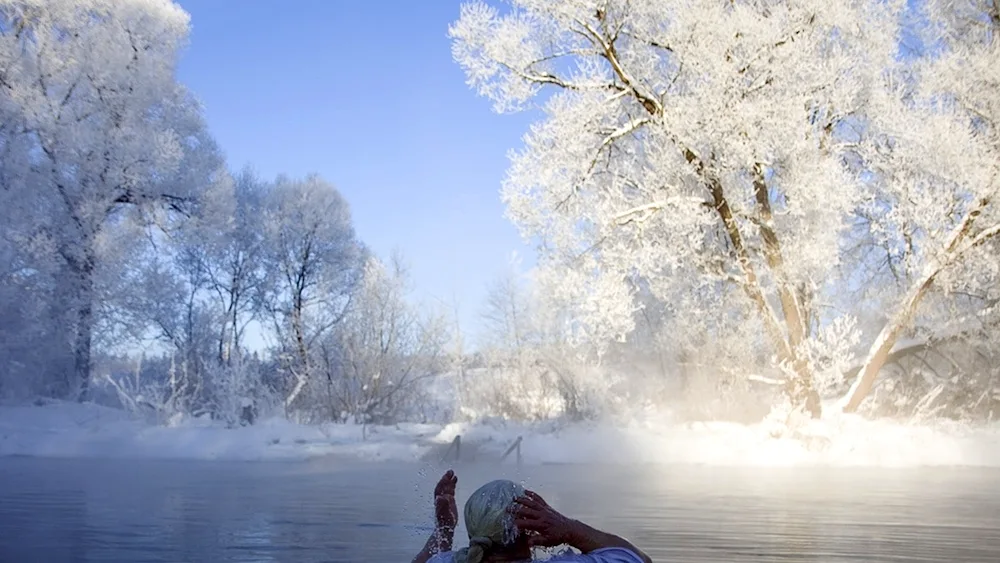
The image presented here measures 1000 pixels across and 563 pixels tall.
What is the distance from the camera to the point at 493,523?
6.98 feet

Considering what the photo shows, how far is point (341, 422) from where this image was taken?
669 inches

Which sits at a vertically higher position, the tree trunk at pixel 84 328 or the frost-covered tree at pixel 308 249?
the frost-covered tree at pixel 308 249

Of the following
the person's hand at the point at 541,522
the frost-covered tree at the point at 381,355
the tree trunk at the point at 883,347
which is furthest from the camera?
the frost-covered tree at the point at 381,355

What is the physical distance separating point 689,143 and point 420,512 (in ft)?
28.3

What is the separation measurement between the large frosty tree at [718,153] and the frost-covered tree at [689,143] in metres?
0.03

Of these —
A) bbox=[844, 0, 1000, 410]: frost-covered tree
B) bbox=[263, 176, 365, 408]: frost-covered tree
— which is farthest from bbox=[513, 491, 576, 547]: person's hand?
bbox=[263, 176, 365, 408]: frost-covered tree

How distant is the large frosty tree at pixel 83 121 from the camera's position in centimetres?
1852

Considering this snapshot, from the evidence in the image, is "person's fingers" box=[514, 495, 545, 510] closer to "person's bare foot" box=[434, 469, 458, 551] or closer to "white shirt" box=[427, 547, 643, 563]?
"white shirt" box=[427, 547, 643, 563]

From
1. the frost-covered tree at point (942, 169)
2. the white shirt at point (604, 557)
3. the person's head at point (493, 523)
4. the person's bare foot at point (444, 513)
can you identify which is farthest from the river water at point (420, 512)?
the frost-covered tree at point (942, 169)

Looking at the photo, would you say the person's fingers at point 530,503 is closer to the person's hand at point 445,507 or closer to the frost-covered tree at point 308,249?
the person's hand at point 445,507

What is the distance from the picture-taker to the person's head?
6.96 ft

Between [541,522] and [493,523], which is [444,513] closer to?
[493,523]

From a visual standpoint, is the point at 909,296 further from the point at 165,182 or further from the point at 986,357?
the point at 165,182

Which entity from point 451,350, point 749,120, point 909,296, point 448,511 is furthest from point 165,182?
point 448,511
